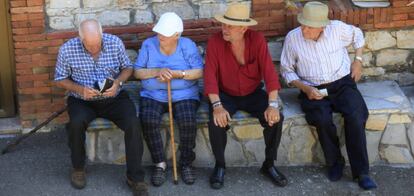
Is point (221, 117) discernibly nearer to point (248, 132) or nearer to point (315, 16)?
point (248, 132)

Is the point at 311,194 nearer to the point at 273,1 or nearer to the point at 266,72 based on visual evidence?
the point at 266,72

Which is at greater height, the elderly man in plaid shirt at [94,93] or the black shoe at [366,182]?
the elderly man in plaid shirt at [94,93]

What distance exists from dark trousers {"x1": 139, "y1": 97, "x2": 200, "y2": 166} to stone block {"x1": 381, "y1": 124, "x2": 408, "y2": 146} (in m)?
1.52

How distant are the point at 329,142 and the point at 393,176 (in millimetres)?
570

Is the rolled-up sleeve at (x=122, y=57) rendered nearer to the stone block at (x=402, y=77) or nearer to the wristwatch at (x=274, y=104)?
the wristwatch at (x=274, y=104)

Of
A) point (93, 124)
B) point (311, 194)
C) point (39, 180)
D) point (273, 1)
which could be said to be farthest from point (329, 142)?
point (39, 180)

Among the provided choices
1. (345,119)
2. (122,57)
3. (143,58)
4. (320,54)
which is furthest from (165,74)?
(345,119)

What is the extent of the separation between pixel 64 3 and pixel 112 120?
1.16 m

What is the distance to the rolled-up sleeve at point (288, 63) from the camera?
17.3 feet

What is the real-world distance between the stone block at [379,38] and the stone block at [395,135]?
0.87m

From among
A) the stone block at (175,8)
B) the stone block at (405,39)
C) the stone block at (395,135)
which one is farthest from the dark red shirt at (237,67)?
the stone block at (405,39)

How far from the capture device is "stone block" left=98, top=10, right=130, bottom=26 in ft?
18.4

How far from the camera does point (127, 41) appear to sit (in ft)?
18.4

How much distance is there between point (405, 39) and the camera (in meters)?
5.83
